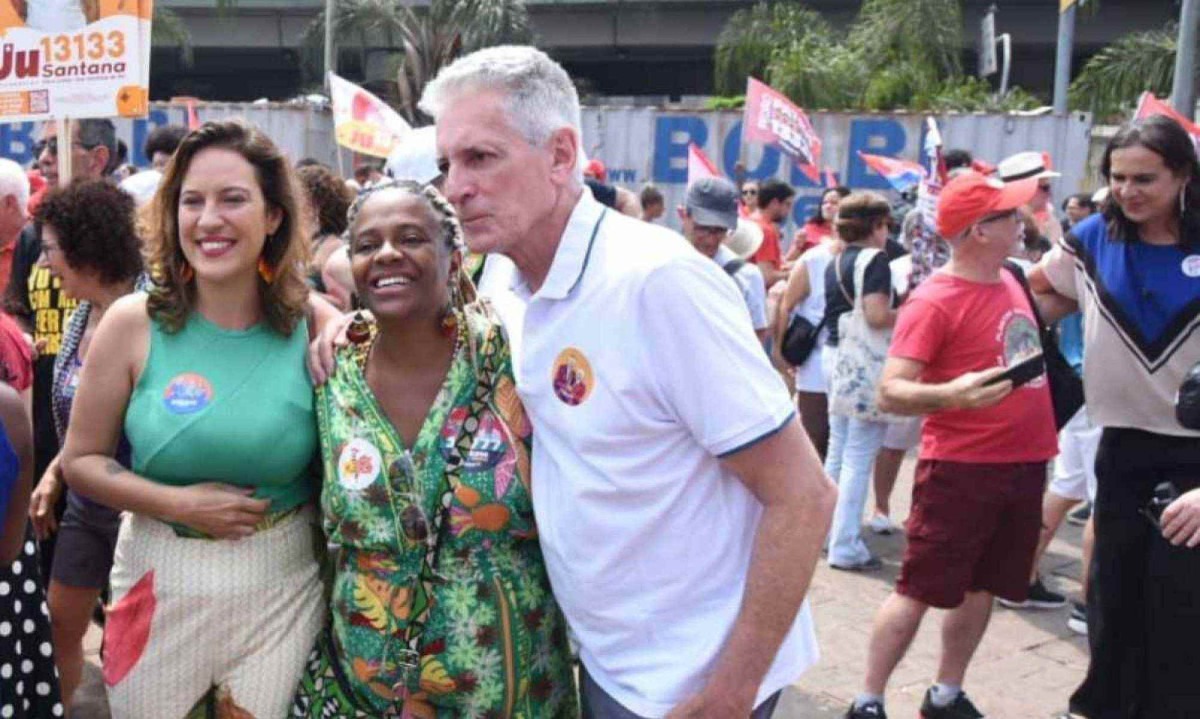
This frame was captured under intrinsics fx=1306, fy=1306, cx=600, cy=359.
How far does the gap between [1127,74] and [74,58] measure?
1966cm

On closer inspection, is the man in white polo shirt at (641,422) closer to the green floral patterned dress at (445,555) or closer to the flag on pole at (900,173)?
the green floral patterned dress at (445,555)

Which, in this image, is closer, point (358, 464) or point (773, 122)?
point (358, 464)

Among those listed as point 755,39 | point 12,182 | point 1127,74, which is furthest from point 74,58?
point 755,39

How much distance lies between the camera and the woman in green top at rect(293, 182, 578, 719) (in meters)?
2.53

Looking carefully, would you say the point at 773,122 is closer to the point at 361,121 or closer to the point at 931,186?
the point at 361,121

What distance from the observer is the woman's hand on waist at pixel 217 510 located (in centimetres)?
264

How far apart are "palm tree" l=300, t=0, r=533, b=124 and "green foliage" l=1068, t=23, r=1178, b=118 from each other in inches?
684

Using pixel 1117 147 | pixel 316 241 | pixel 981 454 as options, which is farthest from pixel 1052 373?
pixel 316 241

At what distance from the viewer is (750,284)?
660 centimetres

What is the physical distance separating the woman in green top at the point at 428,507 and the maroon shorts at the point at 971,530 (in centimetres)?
203

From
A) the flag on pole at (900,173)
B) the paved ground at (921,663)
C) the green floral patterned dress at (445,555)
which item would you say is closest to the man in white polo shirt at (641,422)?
the green floral patterned dress at (445,555)

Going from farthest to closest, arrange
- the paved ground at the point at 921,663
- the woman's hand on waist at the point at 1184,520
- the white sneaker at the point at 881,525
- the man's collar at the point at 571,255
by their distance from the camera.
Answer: the white sneaker at the point at 881,525 < the paved ground at the point at 921,663 < the woman's hand on waist at the point at 1184,520 < the man's collar at the point at 571,255

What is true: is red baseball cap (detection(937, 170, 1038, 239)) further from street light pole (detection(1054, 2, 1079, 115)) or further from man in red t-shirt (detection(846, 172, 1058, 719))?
street light pole (detection(1054, 2, 1079, 115))

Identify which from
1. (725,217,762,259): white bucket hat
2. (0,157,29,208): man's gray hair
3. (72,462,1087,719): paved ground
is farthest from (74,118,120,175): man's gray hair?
(725,217,762,259): white bucket hat
